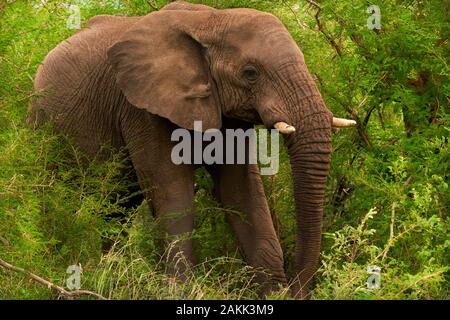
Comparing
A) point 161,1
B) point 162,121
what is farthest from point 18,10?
point 161,1

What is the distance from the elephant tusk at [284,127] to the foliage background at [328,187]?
689 millimetres

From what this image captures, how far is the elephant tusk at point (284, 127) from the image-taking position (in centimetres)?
867

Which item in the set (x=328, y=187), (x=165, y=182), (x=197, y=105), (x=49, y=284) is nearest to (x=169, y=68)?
(x=197, y=105)

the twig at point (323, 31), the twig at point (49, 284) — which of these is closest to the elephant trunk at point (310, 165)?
the twig at point (323, 31)

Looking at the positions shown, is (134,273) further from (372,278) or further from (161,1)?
(161,1)

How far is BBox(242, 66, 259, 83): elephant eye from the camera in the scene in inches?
357

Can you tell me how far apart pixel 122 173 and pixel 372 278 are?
93.2 inches

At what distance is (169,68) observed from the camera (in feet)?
31.2

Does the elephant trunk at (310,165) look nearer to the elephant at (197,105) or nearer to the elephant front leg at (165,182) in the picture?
the elephant at (197,105)

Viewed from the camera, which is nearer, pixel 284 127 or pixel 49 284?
pixel 49 284

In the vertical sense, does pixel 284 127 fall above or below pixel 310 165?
above

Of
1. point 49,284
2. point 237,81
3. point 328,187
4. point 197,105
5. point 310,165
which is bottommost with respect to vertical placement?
point 328,187

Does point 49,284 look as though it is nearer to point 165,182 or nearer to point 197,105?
point 165,182

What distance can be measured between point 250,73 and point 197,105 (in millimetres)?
Result: 442
